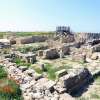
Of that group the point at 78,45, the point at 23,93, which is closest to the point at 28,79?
the point at 23,93

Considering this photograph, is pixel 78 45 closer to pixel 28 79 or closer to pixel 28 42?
pixel 28 42

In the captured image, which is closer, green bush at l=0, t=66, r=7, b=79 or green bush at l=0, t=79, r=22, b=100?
green bush at l=0, t=79, r=22, b=100

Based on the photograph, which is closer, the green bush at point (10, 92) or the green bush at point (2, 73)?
the green bush at point (10, 92)

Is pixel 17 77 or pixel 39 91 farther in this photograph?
pixel 17 77

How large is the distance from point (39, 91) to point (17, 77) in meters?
3.12

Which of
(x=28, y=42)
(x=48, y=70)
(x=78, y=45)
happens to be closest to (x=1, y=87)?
(x=48, y=70)

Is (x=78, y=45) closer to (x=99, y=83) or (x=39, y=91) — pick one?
(x=99, y=83)

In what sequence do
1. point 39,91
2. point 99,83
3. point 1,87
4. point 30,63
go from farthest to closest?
point 30,63, point 99,83, point 1,87, point 39,91

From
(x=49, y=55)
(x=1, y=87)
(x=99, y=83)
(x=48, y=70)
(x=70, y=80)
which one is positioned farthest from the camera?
(x=49, y=55)

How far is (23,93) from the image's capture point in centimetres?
1048

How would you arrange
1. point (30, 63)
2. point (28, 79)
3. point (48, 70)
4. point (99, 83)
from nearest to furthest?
point (28, 79)
point (99, 83)
point (48, 70)
point (30, 63)

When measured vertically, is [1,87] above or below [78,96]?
above

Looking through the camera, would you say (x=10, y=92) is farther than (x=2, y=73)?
No

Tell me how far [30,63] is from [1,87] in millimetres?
10452
